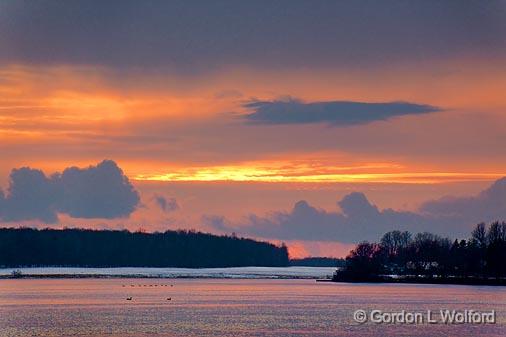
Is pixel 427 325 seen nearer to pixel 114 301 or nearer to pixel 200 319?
pixel 200 319

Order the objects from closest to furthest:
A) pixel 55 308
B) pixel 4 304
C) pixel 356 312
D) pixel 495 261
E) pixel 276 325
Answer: pixel 276 325 → pixel 356 312 → pixel 55 308 → pixel 4 304 → pixel 495 261

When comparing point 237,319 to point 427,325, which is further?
point 237,319

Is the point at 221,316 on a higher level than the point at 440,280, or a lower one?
lower

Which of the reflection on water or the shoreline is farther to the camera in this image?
the shoreline

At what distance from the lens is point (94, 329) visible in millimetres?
75625

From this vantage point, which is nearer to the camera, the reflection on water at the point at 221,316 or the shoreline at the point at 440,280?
the reflection on water at the point at 221,316

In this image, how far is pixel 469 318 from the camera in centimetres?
8581

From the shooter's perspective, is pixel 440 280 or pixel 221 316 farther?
pixel 440 280

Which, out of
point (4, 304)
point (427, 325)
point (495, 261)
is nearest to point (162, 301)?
point (4, 304)

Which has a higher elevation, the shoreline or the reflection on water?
the shoreline

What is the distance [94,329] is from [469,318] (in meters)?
31.8

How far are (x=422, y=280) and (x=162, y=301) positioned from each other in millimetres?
83579

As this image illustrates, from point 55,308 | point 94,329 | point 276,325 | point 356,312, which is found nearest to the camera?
point 94,329

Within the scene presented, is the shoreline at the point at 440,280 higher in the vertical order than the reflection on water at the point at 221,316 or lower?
higher
